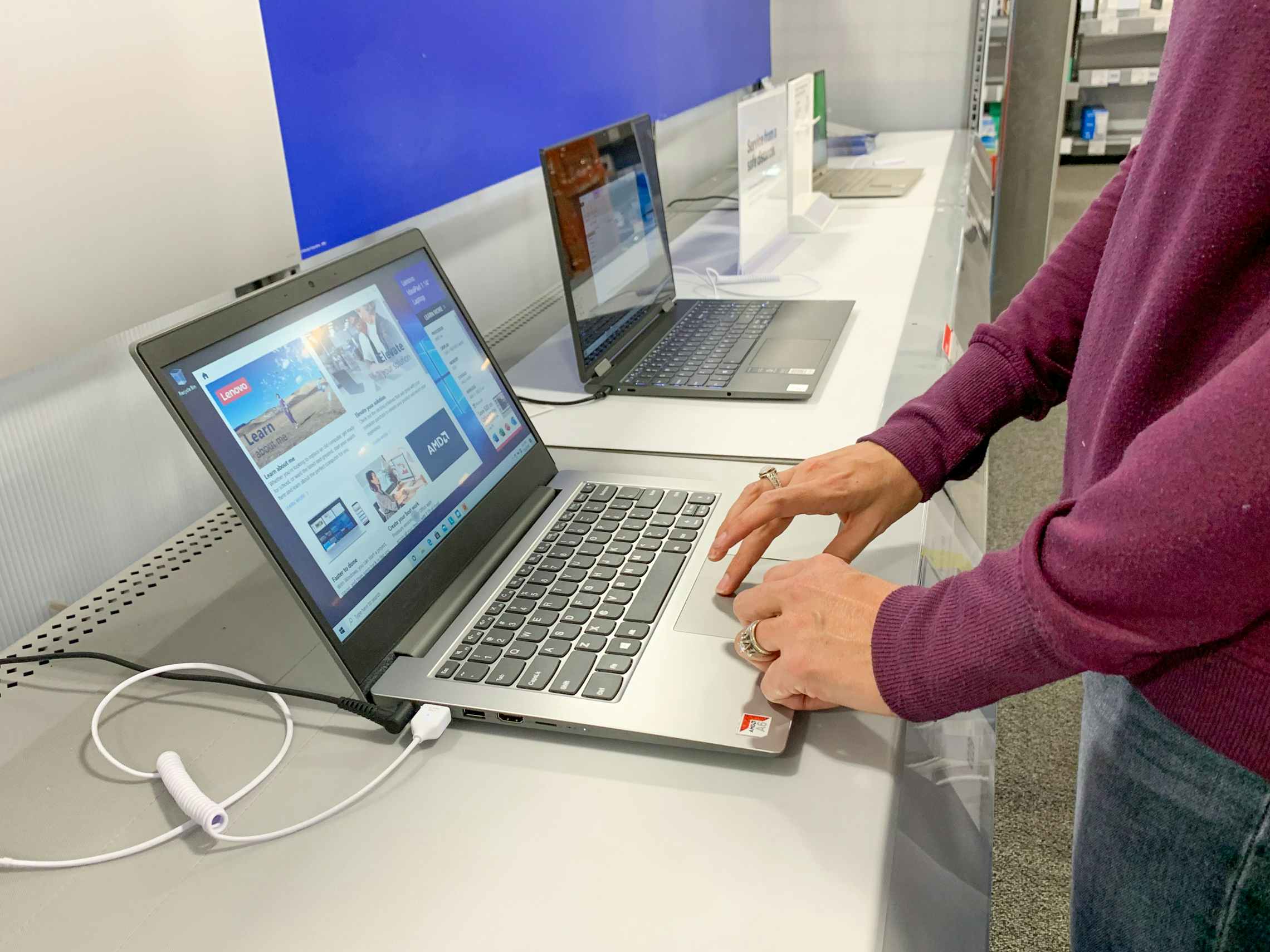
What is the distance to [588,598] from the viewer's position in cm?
76

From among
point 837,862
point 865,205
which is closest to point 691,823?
point 837,862

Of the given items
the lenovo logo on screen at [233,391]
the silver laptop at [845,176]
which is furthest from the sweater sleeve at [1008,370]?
the silver laptop at [845,176]

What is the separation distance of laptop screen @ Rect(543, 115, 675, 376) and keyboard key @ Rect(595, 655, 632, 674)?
0.58 meters

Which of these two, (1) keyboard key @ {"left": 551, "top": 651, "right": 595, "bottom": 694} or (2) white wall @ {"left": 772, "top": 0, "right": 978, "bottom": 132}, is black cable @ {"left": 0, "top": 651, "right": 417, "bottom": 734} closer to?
(1) keyboard key @ {"left": 551, "top": 651, "right": 595, "bottom": 694}

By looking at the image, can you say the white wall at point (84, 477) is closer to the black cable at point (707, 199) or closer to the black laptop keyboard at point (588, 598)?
the black laptop keyboard at point (588, 598)

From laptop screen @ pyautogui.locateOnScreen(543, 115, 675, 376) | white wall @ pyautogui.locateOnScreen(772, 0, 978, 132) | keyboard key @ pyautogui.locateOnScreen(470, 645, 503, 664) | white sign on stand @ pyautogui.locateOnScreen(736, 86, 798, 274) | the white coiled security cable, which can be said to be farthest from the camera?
white wall @ pyautogui.locateOnScreen(772, 0, 978, 132)

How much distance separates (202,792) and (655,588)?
340 millimetres

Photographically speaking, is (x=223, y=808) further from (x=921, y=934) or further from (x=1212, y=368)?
(x=1212, y=368)

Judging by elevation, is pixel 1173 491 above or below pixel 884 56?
above

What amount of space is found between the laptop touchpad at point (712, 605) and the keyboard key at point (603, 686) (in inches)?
2.9

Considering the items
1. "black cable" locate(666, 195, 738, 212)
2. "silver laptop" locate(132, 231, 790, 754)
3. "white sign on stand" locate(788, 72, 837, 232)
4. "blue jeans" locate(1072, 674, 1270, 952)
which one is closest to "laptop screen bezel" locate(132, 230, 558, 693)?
"silver laptop" locate(132, 231, 790, 754)

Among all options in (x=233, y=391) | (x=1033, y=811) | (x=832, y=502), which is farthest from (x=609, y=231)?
(x=1033, y=811)

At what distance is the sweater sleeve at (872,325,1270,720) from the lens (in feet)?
1.53

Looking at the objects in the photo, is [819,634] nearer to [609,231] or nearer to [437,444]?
[437,444]
